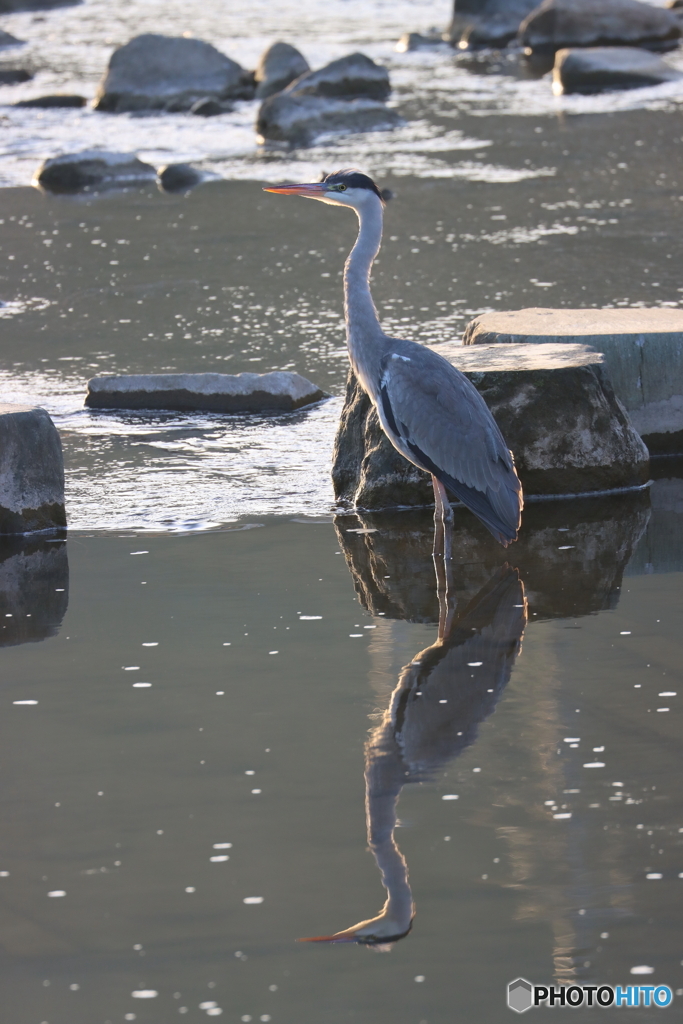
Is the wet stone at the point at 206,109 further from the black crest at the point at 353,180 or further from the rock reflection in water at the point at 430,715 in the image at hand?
the rock reflection in water at the point at 430,715

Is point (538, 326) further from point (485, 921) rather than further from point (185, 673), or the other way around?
point (485, 921)

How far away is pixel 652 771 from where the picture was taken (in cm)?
449

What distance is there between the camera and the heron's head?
6.71 m

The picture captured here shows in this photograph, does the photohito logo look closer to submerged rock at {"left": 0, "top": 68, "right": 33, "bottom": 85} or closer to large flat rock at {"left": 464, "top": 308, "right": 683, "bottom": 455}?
large flat rock at {"left": 464, "top": 308, "right": 683, "bottom": 455}

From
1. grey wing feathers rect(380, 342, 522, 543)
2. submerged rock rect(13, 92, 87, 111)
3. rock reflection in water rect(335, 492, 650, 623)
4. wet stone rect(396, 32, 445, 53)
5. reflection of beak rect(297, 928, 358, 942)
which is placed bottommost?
rock reflection in water rect(335, 492, 650, 623)

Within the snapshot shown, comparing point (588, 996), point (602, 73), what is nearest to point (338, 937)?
point (588, 996)

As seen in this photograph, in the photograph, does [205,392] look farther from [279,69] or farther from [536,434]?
[279,69]

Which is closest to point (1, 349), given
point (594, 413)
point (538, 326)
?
point (538, 326)

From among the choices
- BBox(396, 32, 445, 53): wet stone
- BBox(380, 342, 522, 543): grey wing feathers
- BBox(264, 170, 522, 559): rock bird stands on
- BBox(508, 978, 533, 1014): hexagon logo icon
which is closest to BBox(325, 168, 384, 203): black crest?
BBox(264, 170, 522, 559): rock bird stands on

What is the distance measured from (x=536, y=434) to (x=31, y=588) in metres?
2.69

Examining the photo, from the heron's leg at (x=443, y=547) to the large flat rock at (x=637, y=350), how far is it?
1595 millimetres

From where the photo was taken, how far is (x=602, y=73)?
73.9 ft

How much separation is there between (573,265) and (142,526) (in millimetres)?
6203

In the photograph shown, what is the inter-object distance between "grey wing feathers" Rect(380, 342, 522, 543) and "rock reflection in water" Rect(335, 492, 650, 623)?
0.32 m
